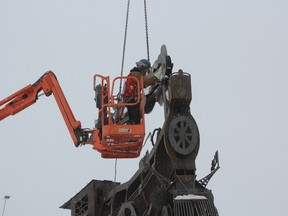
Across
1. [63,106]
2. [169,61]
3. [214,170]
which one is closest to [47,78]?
[63,106]

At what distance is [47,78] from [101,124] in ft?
7.83

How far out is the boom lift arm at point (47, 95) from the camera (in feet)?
36.7

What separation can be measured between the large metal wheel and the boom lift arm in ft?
8.49

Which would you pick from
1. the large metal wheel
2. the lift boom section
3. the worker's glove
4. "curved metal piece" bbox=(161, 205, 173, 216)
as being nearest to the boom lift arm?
the lift boom section

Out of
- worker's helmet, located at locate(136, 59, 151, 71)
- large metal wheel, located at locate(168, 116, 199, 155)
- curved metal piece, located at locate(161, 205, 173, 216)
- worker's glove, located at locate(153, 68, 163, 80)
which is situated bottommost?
curved metal piece, located at locate(161, 205, 173, 216)

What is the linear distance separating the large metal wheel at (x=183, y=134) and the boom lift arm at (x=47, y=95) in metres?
2.59

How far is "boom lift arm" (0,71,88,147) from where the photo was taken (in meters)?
11.2

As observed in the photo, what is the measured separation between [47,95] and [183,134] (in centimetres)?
423

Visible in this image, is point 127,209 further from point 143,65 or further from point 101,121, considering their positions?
point 143,65

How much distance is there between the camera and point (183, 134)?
30.7ft

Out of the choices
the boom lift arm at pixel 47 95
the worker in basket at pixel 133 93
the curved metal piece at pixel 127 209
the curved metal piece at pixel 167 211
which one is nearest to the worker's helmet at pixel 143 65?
the worker in basket at pixel 133 93

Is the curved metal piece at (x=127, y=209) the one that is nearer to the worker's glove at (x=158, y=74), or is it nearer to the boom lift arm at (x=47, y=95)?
the boom lift arm at (x=47, y=95)

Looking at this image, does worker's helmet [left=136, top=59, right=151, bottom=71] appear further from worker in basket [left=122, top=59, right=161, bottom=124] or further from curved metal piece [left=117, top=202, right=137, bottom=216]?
curved metal piece [left=117, top=202, right=137, bottom=216]

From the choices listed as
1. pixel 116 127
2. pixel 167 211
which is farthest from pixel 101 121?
pixel 167 211
